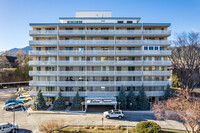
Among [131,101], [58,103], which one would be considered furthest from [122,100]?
[58,103]

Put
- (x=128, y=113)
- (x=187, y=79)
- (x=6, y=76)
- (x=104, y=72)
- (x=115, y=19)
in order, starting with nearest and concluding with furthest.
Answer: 1. (x=128, y=113)
2. (x=104, y=72)
3. (x=115, y=19)
4. (x=187, y=79)
5. (x=6, y=76)

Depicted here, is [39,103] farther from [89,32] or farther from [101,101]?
[89,32]

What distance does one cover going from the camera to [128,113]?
952 inches

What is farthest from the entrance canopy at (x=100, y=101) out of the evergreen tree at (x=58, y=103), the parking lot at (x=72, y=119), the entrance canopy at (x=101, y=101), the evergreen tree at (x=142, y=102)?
the evergreen tree at (x=58, y=103)

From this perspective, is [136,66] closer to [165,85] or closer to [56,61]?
[165,85]

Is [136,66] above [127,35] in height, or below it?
below

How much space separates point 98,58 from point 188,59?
29.3 meters

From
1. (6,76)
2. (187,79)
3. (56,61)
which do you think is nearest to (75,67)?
(56,61)

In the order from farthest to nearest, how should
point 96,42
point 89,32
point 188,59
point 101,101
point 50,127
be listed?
point 188,59 < point 89,32 < point 96,42 < point 101,101 < point 50,127

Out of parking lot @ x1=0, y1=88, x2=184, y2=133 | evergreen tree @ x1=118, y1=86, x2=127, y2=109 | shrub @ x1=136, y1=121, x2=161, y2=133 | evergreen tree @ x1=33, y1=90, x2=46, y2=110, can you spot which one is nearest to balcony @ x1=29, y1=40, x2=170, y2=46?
evergreen tree @ x1=118, y1=86, x2=127, y2=109

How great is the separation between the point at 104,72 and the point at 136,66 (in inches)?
345

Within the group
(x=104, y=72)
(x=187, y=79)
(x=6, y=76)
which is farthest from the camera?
(x=6, y=76)

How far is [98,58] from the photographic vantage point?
28.5 m

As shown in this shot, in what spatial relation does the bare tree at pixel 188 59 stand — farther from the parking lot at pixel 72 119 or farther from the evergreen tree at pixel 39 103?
the evergreen tree at pixel 39 103
